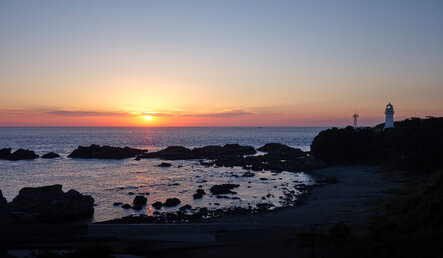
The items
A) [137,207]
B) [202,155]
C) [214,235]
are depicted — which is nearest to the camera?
[214,235]

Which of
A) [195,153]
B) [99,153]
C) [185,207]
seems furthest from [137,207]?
[99,153]

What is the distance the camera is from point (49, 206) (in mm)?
29266

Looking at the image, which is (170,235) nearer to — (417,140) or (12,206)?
(12,206)

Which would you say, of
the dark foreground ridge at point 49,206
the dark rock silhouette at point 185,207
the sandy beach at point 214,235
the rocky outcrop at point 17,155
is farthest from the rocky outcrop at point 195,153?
the sandy beach at point 214,235

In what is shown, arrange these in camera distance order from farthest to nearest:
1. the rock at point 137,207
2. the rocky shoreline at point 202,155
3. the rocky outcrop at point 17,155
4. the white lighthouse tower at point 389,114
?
the rocky outcrop at point 17,155, the rocky shoreline at point 202,155, the white lighthouse tower at point 389,114, the rock at point 137,207

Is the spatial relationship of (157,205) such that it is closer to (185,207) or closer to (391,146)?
(185,207)

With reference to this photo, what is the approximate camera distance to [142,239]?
20188 mm

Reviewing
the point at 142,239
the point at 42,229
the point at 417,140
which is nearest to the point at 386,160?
the point at 417,140

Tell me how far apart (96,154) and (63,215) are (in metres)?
62.7

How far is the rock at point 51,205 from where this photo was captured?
28766mm

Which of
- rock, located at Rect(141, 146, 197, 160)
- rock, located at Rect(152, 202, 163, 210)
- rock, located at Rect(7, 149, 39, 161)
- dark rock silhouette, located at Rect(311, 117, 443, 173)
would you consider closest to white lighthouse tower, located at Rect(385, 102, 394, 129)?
dark rock silhouette, located at Rect(311, 117, 443, 173)

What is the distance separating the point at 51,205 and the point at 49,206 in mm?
178

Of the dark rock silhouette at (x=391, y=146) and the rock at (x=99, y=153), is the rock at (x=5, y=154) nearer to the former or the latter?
the rock at (x=99, y=153)

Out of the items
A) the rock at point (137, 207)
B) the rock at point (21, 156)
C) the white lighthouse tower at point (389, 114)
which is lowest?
the rock at point (21, 156)
